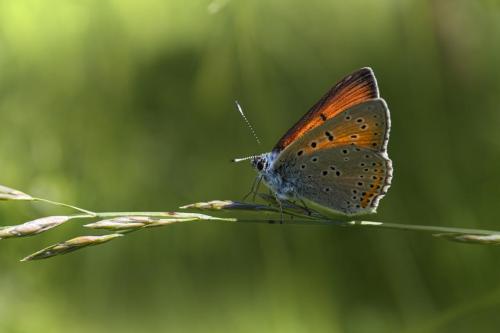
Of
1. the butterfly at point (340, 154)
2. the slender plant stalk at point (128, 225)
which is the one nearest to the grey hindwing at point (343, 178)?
the butterfly at point (340, 154)

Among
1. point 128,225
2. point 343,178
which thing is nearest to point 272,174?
point 343,178

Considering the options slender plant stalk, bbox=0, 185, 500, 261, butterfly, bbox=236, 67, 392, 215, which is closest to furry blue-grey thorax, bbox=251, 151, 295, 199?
butterfly, bbox=236, 67, 392, 215

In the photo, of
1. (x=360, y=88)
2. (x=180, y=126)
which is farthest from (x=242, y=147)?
(x=360, y=88)

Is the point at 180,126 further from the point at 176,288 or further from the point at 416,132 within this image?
the point at 416,132

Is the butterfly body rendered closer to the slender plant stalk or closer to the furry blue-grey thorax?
the furry blue-grey thorax

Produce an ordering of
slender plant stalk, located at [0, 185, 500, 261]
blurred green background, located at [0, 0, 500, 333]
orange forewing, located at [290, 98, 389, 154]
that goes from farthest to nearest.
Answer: blurred green background, located at [0, 0, 500, 333]
orange forewing, located at [290, 98, 389, 154]
slender plant stalk, located at [0, 185, 500, 261]

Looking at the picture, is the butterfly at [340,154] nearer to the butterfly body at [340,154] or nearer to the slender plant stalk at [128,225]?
the butterfly body at [340,154]

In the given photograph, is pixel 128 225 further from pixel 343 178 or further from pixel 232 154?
pixel 232 154

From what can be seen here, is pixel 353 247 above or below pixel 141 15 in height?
below
